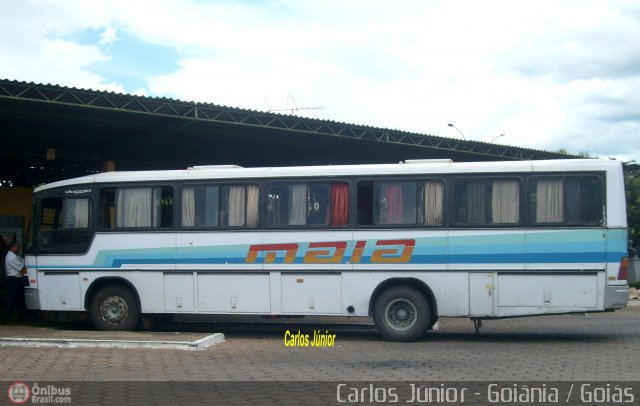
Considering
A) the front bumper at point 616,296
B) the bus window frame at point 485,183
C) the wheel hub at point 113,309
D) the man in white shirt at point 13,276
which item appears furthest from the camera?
the man in white shirt at point 13,276

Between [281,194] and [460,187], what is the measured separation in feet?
10.8

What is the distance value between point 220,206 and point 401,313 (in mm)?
3930

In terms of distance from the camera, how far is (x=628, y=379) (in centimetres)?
1041

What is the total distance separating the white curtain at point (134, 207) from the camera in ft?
51.6

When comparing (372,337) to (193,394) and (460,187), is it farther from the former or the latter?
(193,394)

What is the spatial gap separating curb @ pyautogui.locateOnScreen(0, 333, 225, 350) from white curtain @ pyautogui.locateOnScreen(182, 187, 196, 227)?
8.11 feet

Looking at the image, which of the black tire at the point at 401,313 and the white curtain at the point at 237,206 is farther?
the white curtain at the point at 237,206

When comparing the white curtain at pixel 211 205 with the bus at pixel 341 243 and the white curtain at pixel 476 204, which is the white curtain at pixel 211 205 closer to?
the bus at pixel 341 243

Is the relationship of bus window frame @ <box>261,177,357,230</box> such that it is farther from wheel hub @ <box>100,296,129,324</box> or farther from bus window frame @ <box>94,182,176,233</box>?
wheel hub @ <box>100,296,129,324</box>

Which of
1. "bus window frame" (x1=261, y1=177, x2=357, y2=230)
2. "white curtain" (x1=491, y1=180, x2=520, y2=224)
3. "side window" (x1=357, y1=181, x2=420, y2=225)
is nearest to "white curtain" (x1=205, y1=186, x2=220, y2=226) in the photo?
"bus window frame" (x1=261, y1=177, x2=357, y2=230)

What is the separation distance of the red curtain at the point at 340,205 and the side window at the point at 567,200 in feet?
10.7

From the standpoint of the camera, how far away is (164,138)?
25.7 metres

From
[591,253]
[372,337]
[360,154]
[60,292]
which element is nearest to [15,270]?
[60,292]

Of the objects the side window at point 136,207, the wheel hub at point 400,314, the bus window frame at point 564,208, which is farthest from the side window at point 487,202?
the side window at point 136,207
